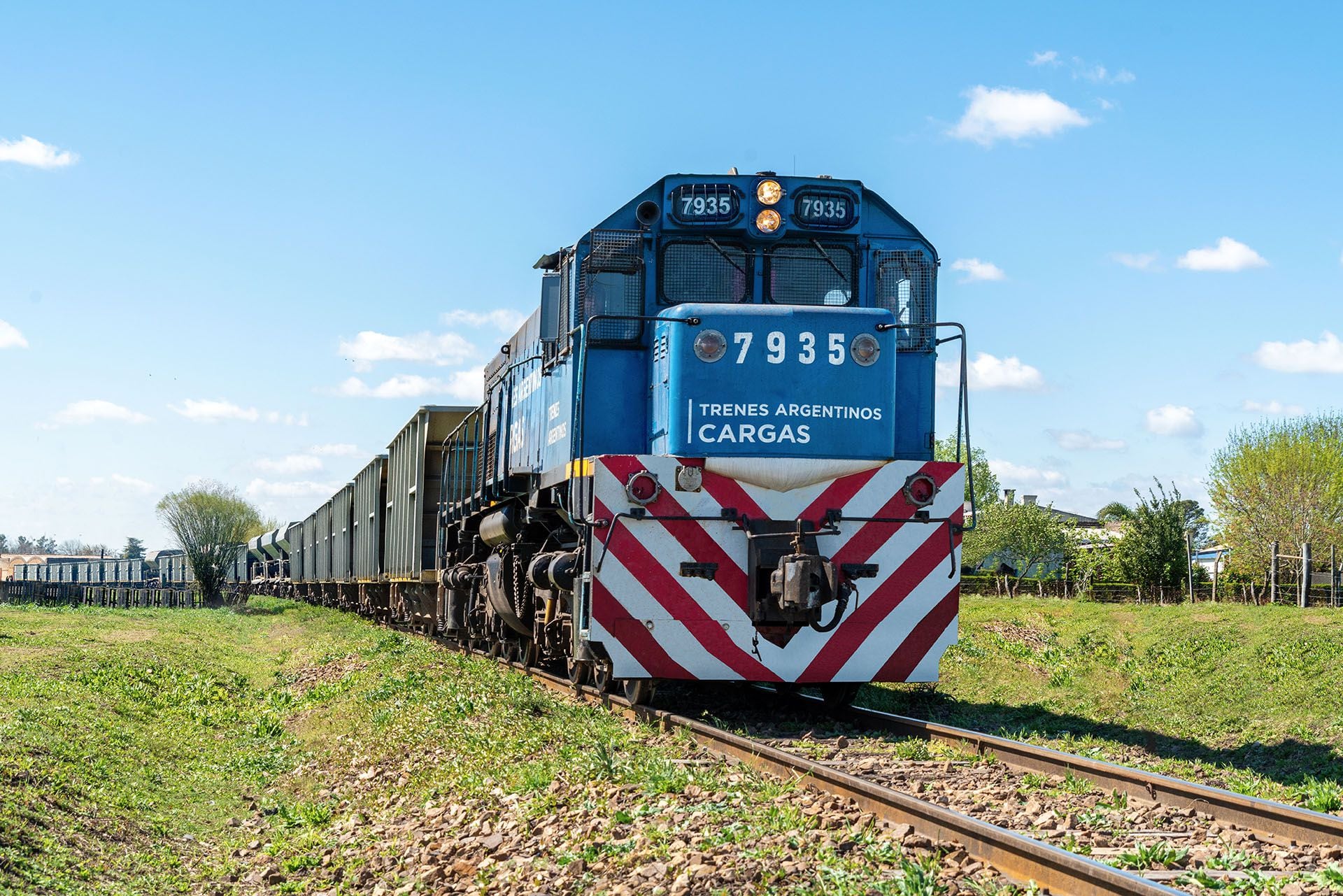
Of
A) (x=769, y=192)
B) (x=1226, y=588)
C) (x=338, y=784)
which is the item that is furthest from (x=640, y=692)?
(x=1226, y=588)

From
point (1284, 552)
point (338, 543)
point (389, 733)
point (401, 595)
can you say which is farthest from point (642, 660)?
point (1284, 552)

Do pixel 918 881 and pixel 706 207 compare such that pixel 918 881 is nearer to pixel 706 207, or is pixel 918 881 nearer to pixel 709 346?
pixel 709 346

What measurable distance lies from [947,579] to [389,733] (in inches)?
162

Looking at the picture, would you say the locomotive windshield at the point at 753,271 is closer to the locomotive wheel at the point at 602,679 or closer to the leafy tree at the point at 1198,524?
the locomotive wheel at the point at 602,679

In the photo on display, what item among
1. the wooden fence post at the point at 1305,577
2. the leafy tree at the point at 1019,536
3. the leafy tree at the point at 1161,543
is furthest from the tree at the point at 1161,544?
the leafy tree at the point at 1019,536

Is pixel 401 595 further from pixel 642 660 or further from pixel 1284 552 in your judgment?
pixel 1284 552

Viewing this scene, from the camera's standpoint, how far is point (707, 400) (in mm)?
8531

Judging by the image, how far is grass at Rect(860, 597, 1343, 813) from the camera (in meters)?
8.01

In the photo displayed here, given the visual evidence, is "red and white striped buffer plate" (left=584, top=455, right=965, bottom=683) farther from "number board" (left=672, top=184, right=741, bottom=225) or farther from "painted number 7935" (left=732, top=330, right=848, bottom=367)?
"number board" (left=672, top=184, right=741, bottom=225)

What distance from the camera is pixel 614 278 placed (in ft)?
30.3

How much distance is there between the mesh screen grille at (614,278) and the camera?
9219 mm

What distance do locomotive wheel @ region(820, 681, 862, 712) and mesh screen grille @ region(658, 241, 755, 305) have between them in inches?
112

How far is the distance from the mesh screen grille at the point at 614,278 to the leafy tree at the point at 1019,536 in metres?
53.6

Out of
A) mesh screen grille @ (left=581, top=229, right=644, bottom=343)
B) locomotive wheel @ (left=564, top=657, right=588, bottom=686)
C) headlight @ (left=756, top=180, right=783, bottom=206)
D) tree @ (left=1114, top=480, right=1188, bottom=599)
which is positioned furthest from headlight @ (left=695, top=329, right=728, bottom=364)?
tree @ (left=1114, top=480, right=1188, bottom=599)
